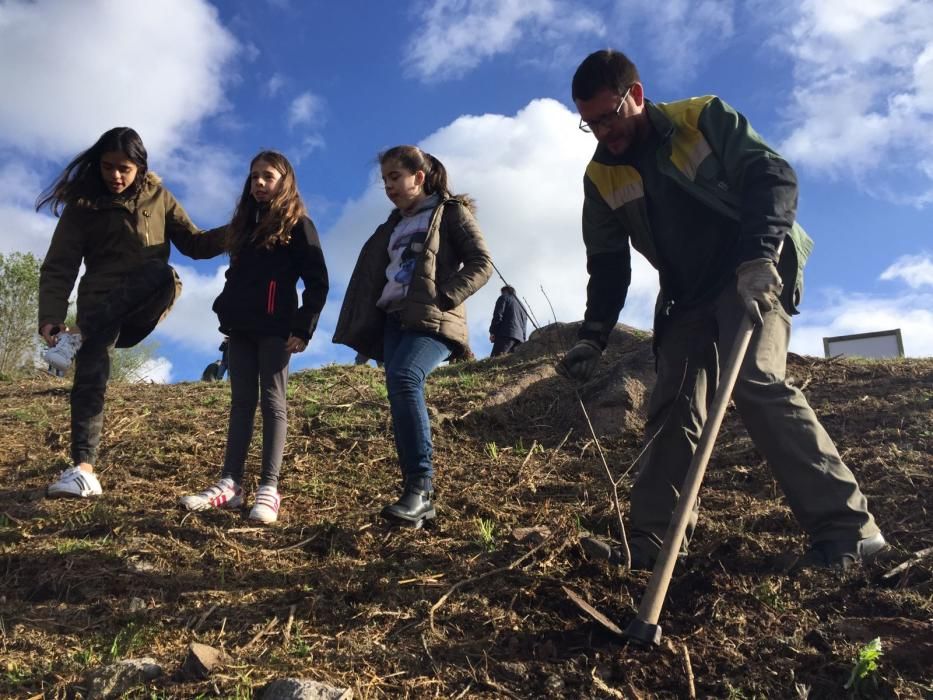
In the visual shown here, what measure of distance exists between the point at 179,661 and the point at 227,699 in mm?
292

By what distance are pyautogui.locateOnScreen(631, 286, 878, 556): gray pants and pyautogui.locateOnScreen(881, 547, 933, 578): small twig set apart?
132 mm

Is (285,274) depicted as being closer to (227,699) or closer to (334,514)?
(334,514)

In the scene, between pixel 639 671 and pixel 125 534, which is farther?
pixel 125 534

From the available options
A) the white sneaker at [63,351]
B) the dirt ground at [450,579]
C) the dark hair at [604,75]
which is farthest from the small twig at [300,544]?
the dark hair at [604,75]

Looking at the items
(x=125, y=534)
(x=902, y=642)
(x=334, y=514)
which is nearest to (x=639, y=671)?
(x=902, y=642)

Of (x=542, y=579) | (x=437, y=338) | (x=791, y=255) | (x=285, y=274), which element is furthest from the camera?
(x=285, y=274)

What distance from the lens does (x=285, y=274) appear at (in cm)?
372

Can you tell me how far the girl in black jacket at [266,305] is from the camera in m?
3.60

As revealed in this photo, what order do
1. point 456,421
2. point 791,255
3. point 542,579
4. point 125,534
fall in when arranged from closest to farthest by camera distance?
1. point 542,579
2. point 791,255
3. point 125,534
4. point 456,421

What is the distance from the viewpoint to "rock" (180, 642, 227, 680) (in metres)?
2.06

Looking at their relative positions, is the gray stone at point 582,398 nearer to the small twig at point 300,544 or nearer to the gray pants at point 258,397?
the gray pants at point 258,397

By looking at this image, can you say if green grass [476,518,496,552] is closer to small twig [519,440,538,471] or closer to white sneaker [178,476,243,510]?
small twig [519,440,538,471]

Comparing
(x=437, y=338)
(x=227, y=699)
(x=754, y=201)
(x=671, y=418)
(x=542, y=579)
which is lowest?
(x=227, y=699)

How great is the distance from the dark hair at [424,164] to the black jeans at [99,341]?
133 cm
